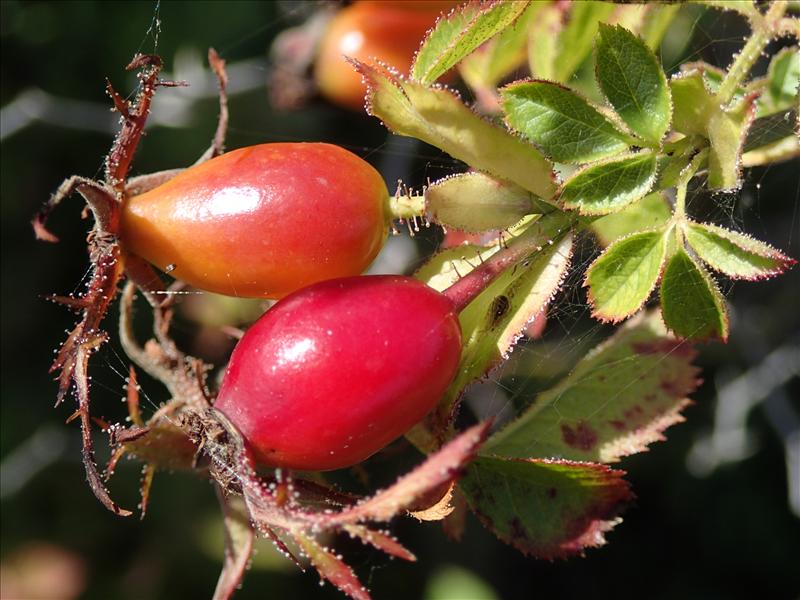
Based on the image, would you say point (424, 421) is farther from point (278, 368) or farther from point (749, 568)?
point (749, 568)

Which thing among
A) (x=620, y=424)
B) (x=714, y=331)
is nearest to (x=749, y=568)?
(x=620, y=424)

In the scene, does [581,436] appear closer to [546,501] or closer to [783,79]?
[546,501]

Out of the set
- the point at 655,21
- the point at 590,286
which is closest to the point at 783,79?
the point at 655,21

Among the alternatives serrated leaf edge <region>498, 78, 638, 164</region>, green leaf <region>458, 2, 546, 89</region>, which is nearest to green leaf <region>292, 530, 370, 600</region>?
serrated leaf edge <region>498, 78, 638, 164</region>

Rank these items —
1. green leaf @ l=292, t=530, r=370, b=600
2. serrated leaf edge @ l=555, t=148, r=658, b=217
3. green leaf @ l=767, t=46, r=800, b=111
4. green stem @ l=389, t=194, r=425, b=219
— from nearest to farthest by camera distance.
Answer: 1. green leaf @ l=292, t=530, r=370, b=600
2. serrated leaf edge @ l=555, t=148, r=658, b=217
3. green stem @ l=389, t=194, r=425, b=219
4. green leaf @ l=767, t=46, r=800, b=111

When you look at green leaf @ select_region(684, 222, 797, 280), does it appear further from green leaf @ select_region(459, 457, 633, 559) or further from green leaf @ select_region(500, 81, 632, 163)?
green leaf @ select_region(459, 457, 633, 559)

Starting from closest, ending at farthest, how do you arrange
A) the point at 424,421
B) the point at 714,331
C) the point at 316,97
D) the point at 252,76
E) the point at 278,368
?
the point at 278,368
the point at 714,331
the point at 424,421
the point at 316,97
the point at 252,76
